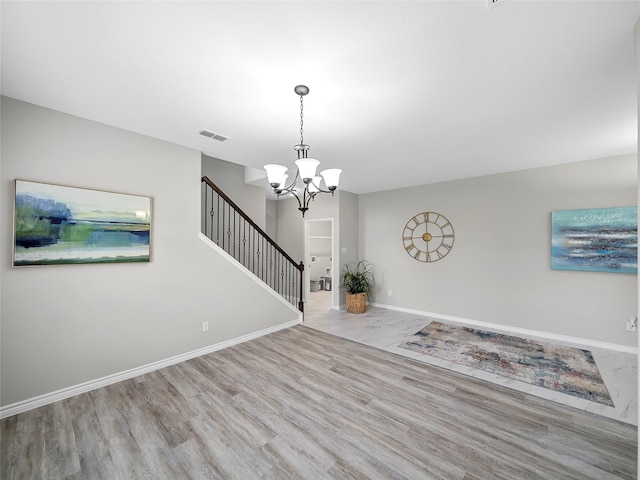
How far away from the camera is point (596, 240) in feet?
11.5

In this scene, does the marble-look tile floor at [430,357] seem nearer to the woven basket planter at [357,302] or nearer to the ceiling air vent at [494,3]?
the woven basket planter at [357,302]

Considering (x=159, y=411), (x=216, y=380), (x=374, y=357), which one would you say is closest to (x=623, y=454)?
(x=374, y=357)

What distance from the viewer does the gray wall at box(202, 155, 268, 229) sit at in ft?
15.5

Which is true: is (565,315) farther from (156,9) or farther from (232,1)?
(156,9)

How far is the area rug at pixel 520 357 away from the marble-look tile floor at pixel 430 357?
9 cm

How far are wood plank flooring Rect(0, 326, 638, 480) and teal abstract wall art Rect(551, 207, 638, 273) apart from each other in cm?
231

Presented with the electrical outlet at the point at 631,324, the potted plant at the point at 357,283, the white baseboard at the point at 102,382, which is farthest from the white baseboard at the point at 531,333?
the white baseboard at the point at 102,382

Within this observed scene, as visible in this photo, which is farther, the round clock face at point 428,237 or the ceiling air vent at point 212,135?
the round clock face at point 428,237

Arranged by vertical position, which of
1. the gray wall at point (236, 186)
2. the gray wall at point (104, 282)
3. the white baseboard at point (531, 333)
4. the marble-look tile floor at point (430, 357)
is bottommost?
the marble-look tile floor at point (430, 357)

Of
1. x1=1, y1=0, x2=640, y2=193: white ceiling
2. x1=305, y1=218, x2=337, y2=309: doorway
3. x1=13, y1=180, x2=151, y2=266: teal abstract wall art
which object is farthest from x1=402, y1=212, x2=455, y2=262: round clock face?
x1=13, y1=180, x2=151, y2=266: teal abstract wall art

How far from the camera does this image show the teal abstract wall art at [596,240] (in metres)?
3.32

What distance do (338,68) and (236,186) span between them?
12.6 feet

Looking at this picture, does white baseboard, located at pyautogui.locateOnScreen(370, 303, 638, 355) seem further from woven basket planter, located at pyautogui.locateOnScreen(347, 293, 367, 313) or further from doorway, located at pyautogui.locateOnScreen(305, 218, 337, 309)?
doorway, located at pyautogui.locateOnScreen(305, 218, 337, 309)

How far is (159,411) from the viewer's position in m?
2.17
